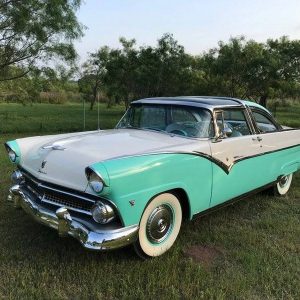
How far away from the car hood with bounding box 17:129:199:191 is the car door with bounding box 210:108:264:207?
431 millimetres

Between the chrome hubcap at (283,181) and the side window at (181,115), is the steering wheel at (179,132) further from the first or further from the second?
the chrome hubcap at (283,181)

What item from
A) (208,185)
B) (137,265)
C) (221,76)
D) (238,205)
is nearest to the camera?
(137,265)

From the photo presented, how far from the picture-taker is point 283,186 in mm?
6035

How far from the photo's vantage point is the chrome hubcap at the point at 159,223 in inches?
142

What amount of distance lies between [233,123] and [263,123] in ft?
1.72

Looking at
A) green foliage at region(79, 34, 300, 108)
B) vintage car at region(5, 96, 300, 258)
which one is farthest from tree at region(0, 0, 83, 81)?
vintage car at region(5, 96, 300, 258)

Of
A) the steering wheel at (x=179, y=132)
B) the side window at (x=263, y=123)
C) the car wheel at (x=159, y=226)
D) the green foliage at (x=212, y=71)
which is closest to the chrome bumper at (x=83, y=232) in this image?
the car wheel at (x=159, y=226)

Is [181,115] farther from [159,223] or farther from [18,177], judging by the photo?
[18,177]

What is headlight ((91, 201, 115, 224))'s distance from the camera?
3.21 meters

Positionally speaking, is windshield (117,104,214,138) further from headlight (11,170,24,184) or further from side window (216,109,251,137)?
headlight (11,170,24,184)

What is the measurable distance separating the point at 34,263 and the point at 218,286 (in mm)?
1614

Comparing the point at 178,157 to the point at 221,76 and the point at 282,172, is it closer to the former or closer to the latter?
the point at 282,172

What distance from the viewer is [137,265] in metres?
3.54

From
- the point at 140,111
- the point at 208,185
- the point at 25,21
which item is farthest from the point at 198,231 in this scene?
the point at 25,21
